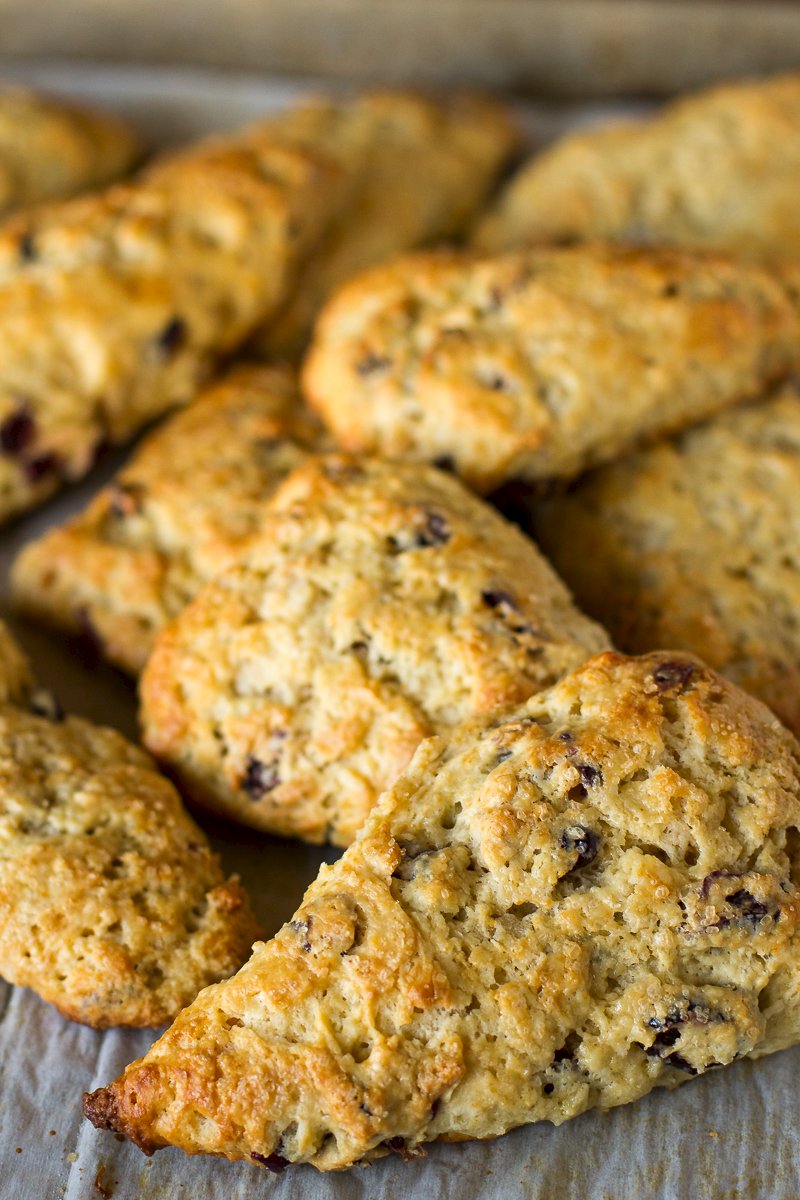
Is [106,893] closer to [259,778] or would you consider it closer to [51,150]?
[259,778]

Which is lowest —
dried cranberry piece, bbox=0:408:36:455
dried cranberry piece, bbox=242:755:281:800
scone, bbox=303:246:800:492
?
dried cranberry piece, bbox=242:755:281:800

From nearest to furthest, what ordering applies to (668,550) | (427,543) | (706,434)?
(427,543)
(668,550)
(706,434)

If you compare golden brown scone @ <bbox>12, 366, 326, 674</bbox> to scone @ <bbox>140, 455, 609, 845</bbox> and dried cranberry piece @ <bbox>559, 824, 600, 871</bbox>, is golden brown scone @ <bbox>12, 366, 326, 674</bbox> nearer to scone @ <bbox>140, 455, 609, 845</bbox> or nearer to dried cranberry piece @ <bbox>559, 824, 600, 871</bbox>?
scone @ <bbox>140, 455, 609, 845</bbox>

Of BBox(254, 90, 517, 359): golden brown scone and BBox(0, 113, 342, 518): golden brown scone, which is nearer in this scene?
BBox(0, 113, 342, 518): golden brown scone

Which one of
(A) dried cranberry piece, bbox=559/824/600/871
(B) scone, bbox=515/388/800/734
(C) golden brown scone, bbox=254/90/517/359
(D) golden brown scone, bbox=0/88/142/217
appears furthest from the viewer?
(D) golden brown scone, bbox=0/88/142/217

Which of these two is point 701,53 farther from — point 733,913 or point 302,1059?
point 302,1059

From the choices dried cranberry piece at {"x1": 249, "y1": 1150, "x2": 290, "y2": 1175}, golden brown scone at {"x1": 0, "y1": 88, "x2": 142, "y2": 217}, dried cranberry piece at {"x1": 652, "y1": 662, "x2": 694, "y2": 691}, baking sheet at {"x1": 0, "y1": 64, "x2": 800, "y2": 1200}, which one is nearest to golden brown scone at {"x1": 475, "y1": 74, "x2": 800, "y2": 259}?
golden brown scone at {"x1": 0, "y1": 88, "x2": 142, "y2": 217}

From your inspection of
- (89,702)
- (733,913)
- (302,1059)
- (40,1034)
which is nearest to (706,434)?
(733,913)
